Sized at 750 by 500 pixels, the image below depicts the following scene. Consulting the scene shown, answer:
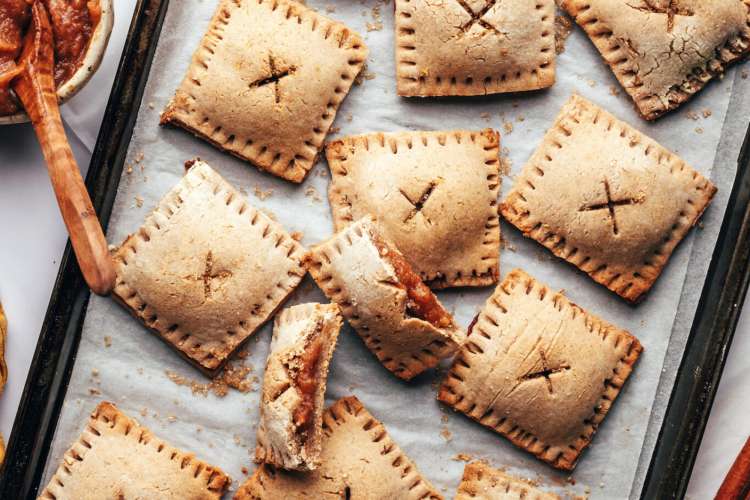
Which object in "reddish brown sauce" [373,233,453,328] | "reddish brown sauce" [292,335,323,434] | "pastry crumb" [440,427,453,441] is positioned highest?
"reddish brown sauce" [373,233,453,328]

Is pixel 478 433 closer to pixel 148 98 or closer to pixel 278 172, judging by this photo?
pixel 278 172

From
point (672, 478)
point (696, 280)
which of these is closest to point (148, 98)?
point (696, 280)

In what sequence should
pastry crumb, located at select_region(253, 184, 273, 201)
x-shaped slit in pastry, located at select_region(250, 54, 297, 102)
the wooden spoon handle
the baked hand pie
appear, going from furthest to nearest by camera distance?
pastry crumb, located at select_region(253, 184, 273, 201), x-shaped slit in pastry, located at select_region(250, 54, 297, 102), the baked hand pie, the wooden spoon handle

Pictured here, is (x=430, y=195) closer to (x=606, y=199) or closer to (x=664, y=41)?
(x=606, y=199)

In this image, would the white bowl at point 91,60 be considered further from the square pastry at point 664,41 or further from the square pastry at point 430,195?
the square pastry at point 664,41

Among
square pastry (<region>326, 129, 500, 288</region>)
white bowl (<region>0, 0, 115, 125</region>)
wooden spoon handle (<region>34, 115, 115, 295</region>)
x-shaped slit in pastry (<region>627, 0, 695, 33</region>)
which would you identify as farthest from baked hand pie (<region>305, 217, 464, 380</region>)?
x-shaped slit in pastry (<region>627, 0, 695, 33</region>)

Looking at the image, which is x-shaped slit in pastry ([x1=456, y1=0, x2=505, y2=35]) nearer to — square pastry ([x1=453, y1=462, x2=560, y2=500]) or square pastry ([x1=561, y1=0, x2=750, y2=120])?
square pastry ([x1=561, y1=0, x2=750, y2=120])
